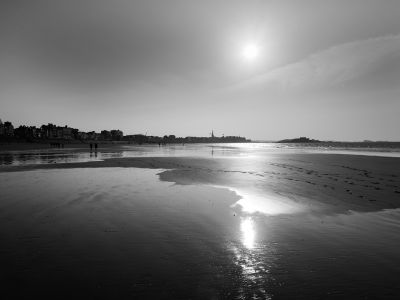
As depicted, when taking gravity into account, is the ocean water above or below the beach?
above

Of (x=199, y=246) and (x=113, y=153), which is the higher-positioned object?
(x=113, y=153)

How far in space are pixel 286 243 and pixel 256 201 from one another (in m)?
5.86

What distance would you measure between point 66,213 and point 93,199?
2.68m

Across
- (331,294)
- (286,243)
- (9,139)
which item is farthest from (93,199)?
(9,139)

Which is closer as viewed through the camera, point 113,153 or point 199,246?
point 199,246

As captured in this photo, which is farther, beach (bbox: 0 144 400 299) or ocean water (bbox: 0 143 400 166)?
ocean water (bbox: 0 143 400 166)

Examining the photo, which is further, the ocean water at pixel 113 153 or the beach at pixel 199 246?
the ocean water at pixel 113 153

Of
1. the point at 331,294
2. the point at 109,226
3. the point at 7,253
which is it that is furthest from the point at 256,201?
the point at 7,253

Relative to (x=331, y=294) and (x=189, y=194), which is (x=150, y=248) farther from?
(x=189, y=194)

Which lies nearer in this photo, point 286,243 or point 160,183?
point 286,243

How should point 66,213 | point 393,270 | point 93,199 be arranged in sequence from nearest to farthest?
point 393,270 → point 66,213 → point 93,199

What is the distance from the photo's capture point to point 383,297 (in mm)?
4754

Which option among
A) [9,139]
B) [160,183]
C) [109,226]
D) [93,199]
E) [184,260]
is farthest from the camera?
[9,139]

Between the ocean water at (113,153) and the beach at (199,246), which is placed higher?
the ocean water at (113,153)
